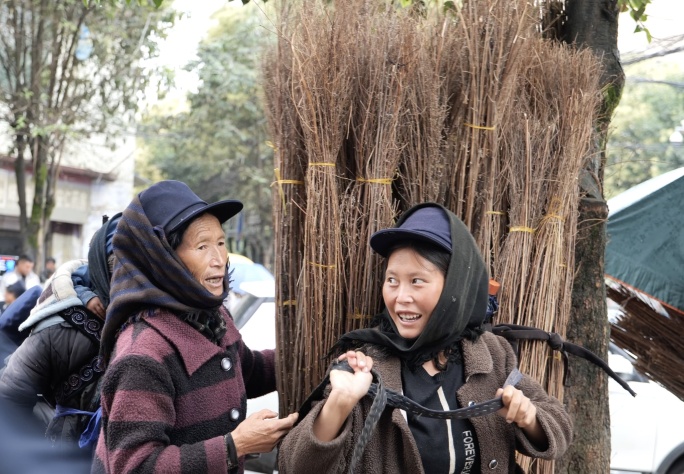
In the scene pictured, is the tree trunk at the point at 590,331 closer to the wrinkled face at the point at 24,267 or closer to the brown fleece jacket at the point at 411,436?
the brown fleece jacket at the point at 411,436

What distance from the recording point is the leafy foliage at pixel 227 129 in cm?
1845

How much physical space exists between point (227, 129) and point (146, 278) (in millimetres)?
17592

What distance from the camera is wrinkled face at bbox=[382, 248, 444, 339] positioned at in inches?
85.0

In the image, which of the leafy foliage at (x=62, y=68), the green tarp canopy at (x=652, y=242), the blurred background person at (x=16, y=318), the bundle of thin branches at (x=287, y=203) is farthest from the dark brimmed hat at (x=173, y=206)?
the leafy foliage at (x=62, y=68)

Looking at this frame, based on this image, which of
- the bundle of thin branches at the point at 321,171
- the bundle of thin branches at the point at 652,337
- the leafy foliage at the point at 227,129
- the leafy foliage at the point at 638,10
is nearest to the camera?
the bundle of thin branches at the point at 321,171

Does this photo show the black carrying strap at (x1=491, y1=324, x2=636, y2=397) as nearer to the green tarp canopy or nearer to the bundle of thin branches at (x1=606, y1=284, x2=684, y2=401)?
the green tarp canopy

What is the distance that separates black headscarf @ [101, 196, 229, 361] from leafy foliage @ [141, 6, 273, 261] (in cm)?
1331

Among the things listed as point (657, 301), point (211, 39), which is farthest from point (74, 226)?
point (657, 301)

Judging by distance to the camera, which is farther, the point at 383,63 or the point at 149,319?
the point at 383,63

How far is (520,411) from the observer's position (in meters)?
2.09

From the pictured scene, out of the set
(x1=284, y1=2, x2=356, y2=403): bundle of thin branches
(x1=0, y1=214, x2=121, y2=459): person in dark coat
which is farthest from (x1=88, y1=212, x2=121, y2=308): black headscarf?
(x1=284, y1=2, x2=356, y2=403): bundle of thin branches

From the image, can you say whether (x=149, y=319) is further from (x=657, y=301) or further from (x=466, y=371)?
(x=657, y=301)

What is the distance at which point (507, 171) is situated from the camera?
275 centimetres

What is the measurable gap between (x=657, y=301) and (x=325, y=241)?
7.17ft
